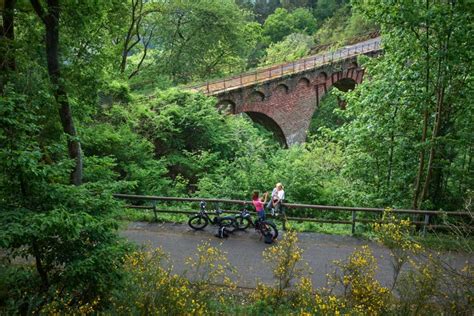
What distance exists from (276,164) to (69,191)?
1174 centimetres

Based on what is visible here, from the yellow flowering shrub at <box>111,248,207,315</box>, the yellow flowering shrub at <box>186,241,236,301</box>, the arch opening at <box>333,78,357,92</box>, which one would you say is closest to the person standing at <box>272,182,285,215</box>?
the yellow flowering shrub at <box>186,241,236,301</box>

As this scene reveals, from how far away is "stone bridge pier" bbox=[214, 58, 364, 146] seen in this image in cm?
2392

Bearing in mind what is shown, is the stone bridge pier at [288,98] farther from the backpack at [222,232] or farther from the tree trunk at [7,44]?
the tree trunk at [7,44]

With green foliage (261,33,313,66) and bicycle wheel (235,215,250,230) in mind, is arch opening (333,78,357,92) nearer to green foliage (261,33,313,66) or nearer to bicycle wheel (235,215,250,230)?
green foliage (261,33,313,66)

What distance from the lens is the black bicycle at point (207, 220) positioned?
33.4 feet

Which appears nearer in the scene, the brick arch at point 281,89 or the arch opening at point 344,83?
the brick arch at point 281,89

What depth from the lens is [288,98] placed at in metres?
27.6

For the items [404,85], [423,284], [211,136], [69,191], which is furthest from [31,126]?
[211,136]

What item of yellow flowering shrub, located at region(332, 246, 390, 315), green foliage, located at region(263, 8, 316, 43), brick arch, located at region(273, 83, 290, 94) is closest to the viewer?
yellow flowering shrub, located at region(332, 246, 390, 315)

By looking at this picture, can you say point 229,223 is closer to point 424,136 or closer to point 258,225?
point 258,225

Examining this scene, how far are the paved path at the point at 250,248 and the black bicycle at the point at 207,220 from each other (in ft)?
0.58

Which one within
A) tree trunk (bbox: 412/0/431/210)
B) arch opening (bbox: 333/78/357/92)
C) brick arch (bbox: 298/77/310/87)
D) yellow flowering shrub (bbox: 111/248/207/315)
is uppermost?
arch opening (bbox: 333/78/357/92)

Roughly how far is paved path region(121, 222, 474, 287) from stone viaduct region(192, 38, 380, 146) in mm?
11524

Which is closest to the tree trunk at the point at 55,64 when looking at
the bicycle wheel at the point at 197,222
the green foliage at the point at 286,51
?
the bicycle wheel at the point at 197,222
